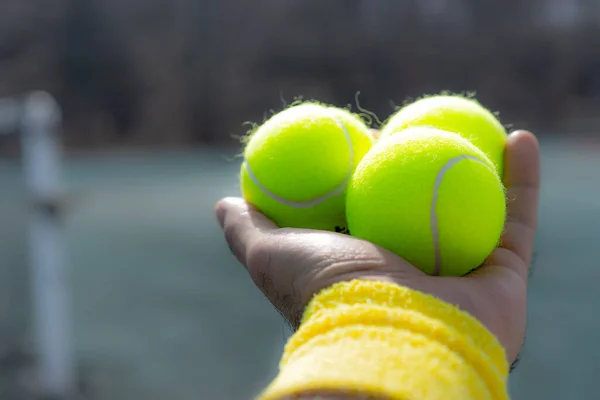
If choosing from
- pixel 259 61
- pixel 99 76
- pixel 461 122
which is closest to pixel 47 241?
pixel 461 122

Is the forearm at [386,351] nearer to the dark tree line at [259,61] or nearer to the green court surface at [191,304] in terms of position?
the green court surface at [191,304]

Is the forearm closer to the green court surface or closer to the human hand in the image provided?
the human hand

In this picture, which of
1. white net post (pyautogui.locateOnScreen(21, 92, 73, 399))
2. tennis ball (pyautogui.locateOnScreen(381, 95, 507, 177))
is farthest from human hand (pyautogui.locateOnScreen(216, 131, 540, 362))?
white net post (pyautogui.locateOnScreen(21, 92, 73, 399))

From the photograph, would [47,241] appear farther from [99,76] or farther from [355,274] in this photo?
[99,76]

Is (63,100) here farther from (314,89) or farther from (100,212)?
(100,212)

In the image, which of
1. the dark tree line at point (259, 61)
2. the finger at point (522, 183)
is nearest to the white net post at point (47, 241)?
the finger at point (522, 183)

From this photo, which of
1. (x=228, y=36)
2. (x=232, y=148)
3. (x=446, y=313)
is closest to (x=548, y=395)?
(x=446, y=313)

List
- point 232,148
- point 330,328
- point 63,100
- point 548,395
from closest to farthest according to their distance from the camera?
point 330,328
point 548,395
point 232,148
point 63,100
